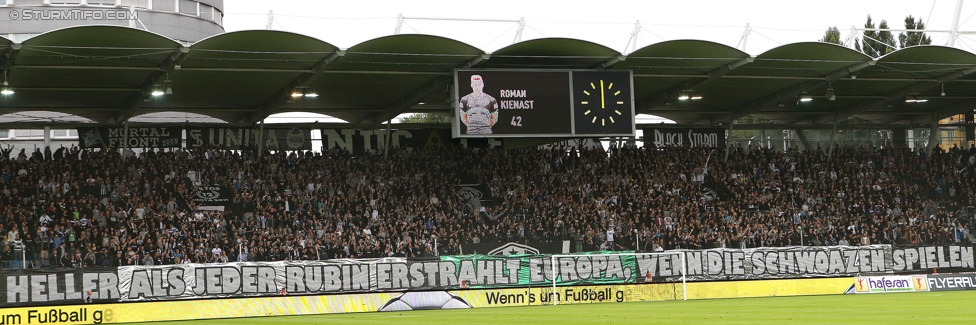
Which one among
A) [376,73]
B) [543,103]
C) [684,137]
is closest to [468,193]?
[376,73]

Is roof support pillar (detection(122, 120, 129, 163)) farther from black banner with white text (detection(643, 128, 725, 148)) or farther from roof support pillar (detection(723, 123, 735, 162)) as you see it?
roof support pillar (detection(723, 123, 735, 162))

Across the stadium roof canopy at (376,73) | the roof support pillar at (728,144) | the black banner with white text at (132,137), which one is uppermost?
the stadium roof canopy at (376,73)

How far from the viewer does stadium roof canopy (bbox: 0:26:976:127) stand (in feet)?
96.5

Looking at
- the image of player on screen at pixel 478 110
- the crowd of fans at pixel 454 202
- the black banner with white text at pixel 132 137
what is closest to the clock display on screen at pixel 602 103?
the image of player on screen at pixel 478 110

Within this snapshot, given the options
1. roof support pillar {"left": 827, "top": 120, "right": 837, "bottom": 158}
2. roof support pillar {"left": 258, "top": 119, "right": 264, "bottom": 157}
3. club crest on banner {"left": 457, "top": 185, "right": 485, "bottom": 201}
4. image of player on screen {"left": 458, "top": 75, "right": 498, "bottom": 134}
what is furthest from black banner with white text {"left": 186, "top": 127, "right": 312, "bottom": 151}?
roof support pillar {"left": 827, "top": 120, "right": 837, "bottom": 158}

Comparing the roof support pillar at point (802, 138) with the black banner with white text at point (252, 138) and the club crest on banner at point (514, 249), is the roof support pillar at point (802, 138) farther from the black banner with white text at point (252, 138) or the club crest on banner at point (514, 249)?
the black banner with white text at point (252, 138)

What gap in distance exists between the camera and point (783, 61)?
34000mm

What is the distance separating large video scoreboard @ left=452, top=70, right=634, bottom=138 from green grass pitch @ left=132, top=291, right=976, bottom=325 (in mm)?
7814

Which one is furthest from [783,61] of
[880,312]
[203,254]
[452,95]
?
[203,254]

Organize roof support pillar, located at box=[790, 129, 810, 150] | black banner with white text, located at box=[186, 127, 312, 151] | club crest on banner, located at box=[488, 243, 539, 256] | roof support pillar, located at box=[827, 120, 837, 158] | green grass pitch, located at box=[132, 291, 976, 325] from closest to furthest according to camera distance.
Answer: green grass pitch, located at box=[132, 291, 976, 325], club crest on banner, located at box=[488, 243, 539, 256], black banner with white text, located at box=[186, 127, 312, 151], roof support pillar, located at box=[827, 120, 837, 158], roof support pillar, located at box=[790, 129, 810, 150]

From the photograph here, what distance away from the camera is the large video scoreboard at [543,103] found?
102ft

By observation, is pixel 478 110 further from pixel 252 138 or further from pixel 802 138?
pixel 802 138

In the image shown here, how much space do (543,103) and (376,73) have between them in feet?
17.8

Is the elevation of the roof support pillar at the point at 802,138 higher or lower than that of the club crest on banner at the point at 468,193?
higher
